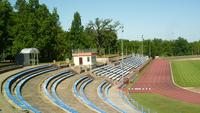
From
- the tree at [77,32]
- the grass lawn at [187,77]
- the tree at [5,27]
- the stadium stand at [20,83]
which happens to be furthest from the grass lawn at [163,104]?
the tree at [77,32]

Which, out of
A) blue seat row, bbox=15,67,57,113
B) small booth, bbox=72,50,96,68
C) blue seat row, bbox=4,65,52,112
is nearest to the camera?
blue seat row, bbox=15,67,57,113

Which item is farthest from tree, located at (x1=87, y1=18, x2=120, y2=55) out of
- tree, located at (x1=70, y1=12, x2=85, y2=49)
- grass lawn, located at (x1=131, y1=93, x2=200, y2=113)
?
grass lawn, located at (x1=131, y1=93, x2=200, y2=113)

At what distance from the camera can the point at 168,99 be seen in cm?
4053

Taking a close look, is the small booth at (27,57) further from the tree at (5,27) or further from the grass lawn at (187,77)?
the grass lawn at (187,77)

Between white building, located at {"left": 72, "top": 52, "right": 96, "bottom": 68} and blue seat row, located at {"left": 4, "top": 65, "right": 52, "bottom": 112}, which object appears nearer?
blue seat row, located at {"left": 4, "top": 65, "right": 52, "bottom": 112}

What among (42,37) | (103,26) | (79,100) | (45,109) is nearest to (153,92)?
(79,100)

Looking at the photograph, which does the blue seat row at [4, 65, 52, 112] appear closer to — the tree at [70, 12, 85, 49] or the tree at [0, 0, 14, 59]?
the tree at [0, 0, 14, 59]

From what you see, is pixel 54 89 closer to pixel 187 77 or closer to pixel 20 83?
pixel 20 83

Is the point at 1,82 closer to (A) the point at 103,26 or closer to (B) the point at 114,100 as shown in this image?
(B) the point at 114,100

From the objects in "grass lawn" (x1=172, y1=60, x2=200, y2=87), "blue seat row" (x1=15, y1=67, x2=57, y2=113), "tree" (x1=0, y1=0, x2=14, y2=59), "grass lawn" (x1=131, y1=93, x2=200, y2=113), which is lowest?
"grass lawn" (x1=131, y1=93, x2=200, y2=113)

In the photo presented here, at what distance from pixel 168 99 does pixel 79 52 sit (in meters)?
30.4

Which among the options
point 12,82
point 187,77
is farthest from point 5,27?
point 187,77

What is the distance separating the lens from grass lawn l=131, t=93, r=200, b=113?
110ft

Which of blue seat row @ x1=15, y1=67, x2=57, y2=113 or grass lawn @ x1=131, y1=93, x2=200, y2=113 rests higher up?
blue seat row @ x1=15, y1=67, x2=57, y2=113
